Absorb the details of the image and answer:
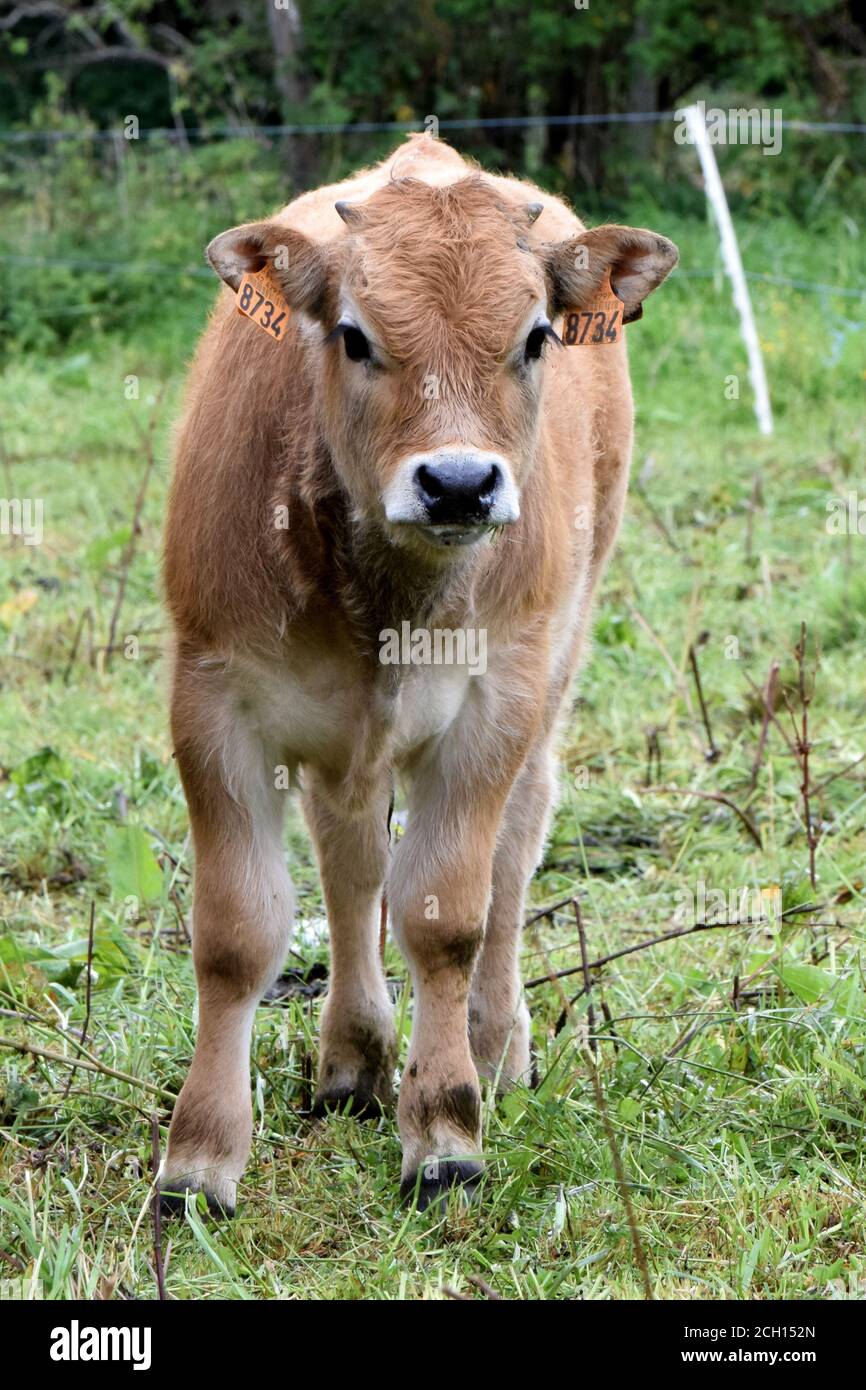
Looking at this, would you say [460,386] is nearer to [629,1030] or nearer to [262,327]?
[262,327]

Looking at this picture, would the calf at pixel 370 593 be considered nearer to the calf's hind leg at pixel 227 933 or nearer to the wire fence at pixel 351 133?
the calf's hind leg at pixel 227 933

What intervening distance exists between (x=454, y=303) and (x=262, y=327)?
0.48 meters

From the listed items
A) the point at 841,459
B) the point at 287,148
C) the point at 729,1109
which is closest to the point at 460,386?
the point at 729,1109

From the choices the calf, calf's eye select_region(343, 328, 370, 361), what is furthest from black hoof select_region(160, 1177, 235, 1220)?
calf's eye select_region(343, 328, 370, 361)

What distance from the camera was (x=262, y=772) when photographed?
3.77 meters

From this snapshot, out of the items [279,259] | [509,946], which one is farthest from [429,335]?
[509,946]

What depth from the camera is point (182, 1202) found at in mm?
3580

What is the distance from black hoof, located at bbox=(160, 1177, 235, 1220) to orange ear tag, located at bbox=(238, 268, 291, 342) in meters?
1.75

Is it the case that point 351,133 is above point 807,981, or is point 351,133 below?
above

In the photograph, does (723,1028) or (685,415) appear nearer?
(723,1028)

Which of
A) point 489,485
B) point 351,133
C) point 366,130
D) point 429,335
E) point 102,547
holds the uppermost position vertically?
point 351,133

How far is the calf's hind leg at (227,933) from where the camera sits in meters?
3.67

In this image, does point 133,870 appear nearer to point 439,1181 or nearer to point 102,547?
point 439,1181

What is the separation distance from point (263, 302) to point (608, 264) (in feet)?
2.53
